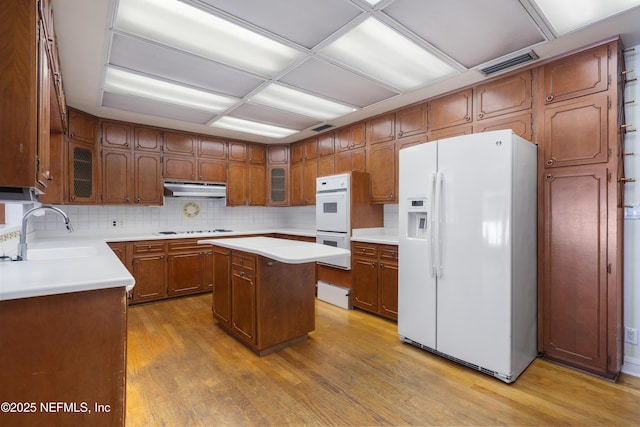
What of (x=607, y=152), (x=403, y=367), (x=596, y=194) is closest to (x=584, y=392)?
(x=403, y=367)

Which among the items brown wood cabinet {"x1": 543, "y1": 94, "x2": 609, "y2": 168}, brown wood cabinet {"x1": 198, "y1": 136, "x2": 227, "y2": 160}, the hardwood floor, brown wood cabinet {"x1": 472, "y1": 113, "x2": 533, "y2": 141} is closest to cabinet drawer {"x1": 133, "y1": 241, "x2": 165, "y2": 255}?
the hardwood floor

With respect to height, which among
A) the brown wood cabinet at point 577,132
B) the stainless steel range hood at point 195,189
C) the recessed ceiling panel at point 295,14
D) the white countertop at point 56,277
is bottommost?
the white countertop at point 56,277

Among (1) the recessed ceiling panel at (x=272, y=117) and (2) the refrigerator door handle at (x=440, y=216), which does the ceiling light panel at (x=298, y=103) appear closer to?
(1) the recessed ceiling panel at (x=272, y=117)

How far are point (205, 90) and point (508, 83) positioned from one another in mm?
2925

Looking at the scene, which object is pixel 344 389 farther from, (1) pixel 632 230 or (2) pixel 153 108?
(2) pixel 153 108

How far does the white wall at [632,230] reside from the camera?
238 centimetres

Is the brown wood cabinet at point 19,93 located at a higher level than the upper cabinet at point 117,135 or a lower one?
lower

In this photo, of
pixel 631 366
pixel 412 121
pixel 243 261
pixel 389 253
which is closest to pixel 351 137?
pixel 412 121

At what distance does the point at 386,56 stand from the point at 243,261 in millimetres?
2140

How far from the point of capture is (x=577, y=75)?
2484 millimetres

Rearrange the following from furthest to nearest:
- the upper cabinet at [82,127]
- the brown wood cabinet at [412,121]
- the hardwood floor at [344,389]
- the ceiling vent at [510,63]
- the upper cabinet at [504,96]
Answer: the upper cabinet at [82,127] → the brown wood cabinet at [412,121] → the upper cabinet at [504,96] → the ceiling vent at [510,63] → the hardwood floor at [344,389]

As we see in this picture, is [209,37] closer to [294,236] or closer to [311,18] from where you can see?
[311,18]

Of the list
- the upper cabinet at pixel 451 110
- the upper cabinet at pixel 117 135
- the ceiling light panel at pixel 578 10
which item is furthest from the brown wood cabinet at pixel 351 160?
the upper cabinet at pixel 117 135

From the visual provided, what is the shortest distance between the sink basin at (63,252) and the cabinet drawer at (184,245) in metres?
1.57
